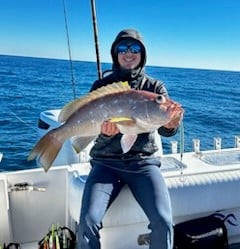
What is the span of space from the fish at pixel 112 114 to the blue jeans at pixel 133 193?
396 millimetres

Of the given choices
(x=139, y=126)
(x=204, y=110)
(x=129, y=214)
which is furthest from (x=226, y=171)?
(x=204, y=110)

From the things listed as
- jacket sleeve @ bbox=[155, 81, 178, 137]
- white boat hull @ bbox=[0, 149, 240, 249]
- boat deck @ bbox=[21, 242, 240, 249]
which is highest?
jacket sleeve @ bbox=[155, 81, 178, 137]

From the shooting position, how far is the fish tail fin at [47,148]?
2.20 m

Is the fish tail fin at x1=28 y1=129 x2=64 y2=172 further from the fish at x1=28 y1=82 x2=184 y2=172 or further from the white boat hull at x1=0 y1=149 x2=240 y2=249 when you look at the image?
the white boat hull at x1=0 y1=149 x2=240 y2=249

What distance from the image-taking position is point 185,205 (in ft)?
9.36

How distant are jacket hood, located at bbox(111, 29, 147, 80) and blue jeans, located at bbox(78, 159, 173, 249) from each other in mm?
594

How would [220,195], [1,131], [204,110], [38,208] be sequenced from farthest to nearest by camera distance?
1. [204,110]
2. [1,131]
3. [38,208]
4. [220,195]

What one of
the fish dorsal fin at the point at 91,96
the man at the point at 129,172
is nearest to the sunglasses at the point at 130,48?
the man at the point at 129,172

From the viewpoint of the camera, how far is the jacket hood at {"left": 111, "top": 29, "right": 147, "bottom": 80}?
8.71ft

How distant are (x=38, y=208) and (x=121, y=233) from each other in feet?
2.42

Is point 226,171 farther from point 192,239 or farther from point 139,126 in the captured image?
point 139,126

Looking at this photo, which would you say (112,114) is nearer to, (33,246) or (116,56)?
(116,56)

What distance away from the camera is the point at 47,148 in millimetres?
2201


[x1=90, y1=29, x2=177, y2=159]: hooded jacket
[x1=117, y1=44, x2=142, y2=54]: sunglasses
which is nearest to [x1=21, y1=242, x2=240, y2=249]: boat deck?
[x1=90, y1=29, x2=177, y2=159]: hooded jacket
